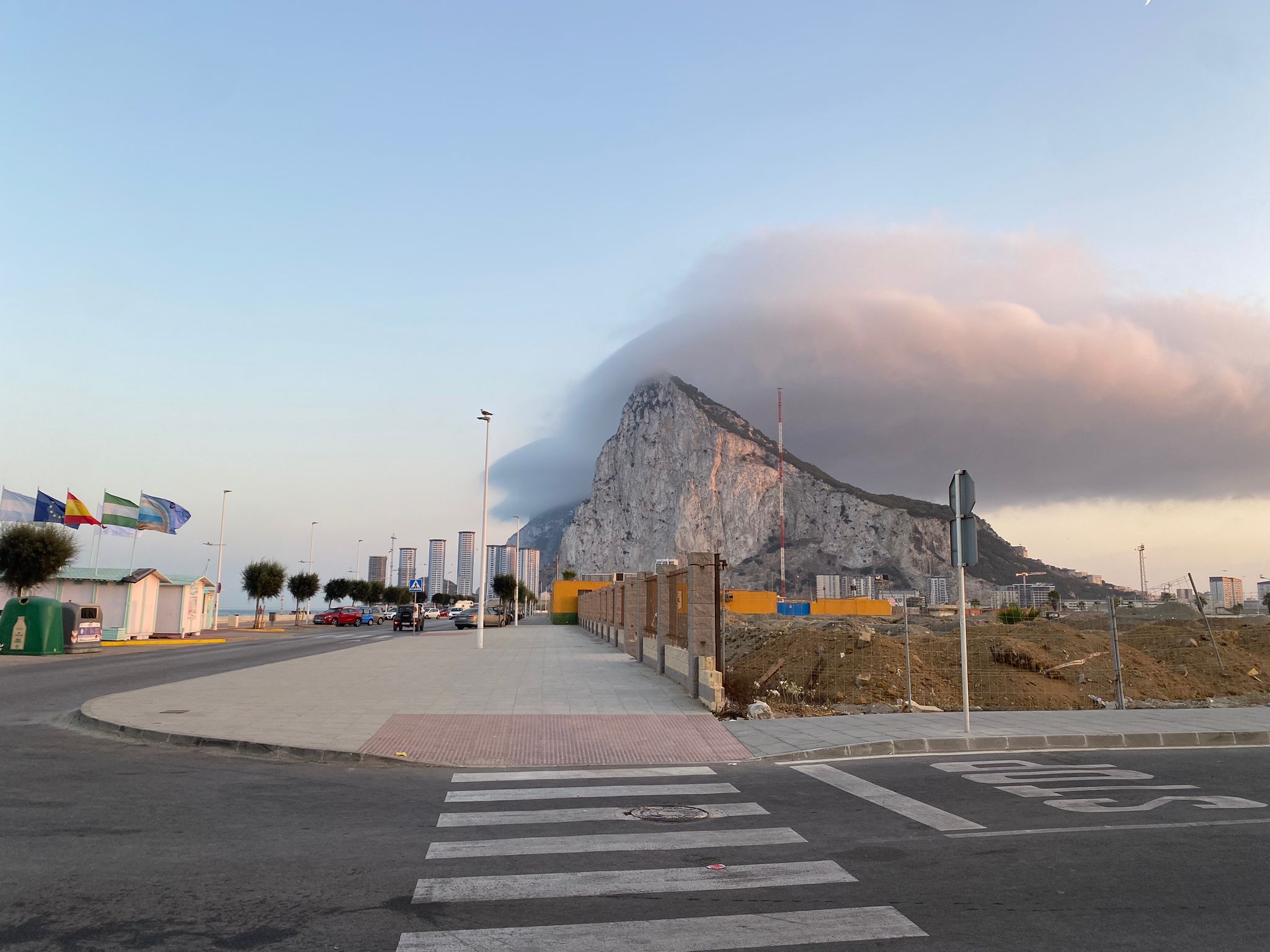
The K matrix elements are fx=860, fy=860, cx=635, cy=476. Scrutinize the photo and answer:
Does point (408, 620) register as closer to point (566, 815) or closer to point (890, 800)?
point (566, 815)

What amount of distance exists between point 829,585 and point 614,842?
174m

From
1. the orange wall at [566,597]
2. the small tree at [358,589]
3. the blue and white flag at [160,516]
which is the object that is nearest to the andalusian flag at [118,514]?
the blue and white flag at [160,516]

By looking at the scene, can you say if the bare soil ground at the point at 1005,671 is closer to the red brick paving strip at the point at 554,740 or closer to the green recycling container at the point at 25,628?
the red brick paving strip at the point at 554,740

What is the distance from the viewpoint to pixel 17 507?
39.9m

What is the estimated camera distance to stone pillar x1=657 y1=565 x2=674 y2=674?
1886 centimetres

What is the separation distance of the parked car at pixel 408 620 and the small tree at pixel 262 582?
1063 centimetres

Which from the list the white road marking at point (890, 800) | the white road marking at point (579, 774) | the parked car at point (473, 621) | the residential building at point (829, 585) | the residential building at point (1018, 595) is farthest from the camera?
the residential building at point (829, 585)

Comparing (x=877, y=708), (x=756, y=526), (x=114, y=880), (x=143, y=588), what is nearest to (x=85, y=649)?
(x=143, y=588)

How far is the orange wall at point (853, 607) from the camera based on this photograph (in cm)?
7850

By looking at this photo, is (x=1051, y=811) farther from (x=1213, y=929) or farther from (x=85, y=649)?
(x=85, y=649)

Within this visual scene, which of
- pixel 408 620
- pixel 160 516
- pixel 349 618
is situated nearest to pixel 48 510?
pixel 160 516

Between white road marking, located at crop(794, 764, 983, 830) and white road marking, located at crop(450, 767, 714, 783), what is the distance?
1.22m

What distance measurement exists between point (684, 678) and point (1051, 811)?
913cm

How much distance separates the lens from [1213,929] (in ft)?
14.7
